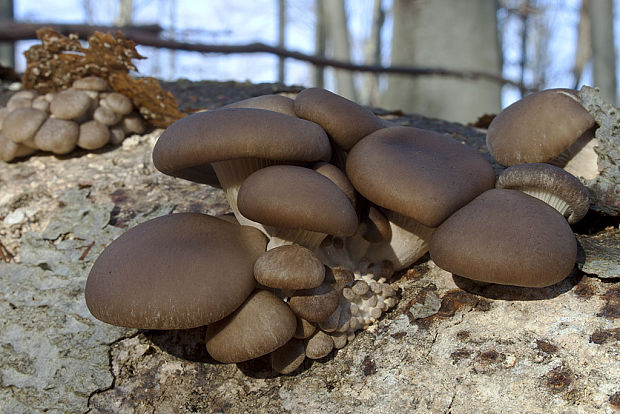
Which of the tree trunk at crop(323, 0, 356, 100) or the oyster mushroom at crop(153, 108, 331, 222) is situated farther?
the tree trunk at crop(323, 0, 356, 100)

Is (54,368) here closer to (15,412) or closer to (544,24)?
(15,412)

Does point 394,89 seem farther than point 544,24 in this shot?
No

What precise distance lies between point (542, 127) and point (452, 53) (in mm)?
7553

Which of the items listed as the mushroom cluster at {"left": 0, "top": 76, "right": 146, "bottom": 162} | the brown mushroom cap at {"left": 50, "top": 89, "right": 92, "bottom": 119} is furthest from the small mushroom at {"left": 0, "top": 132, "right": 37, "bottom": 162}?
the brown mushroom cap at {"left": 50, "top": 89, "right": 92, "bottom": 119}

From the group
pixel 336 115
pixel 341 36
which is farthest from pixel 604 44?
pixel 336 115

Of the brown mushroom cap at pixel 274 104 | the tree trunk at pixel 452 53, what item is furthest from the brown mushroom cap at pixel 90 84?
the tree trunk at pixel 452 53

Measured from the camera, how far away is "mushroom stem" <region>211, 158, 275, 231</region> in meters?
2.09

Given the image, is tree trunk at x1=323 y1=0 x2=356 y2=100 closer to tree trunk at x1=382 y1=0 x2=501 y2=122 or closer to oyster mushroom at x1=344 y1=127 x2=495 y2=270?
tree trunk at x1=382 y1=0 x2=501 y2=122

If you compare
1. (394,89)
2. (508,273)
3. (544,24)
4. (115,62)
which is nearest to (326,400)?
(508,273)

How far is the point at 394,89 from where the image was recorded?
9930 mm

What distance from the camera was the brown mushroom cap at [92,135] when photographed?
10.9 ft

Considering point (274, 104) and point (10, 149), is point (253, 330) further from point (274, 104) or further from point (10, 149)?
point (10, 149)

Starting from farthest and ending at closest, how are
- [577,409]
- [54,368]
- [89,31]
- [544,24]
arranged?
[544,24] → [89,31] → [54,368] → [577,409]

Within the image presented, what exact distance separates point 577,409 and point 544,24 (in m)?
42.0
